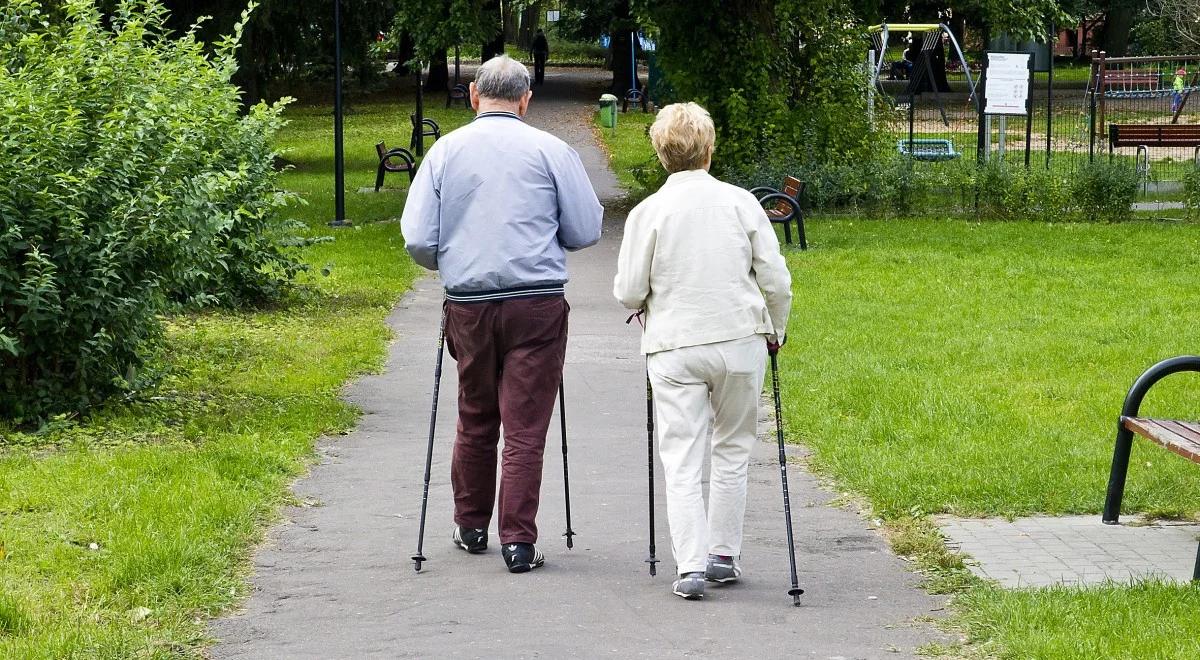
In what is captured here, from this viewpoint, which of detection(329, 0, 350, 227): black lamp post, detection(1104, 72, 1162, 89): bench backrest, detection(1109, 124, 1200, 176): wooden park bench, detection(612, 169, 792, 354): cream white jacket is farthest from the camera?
detection(1104, 72, 1162, 89): bench backrest

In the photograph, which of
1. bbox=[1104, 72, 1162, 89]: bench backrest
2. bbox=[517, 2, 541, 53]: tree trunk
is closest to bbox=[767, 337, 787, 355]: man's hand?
bbox=[1104, 72, 1162, 89]: bench backrest

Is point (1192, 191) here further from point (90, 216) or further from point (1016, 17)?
point (90, 216)

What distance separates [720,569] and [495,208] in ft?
5.05

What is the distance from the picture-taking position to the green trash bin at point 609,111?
38000 mm

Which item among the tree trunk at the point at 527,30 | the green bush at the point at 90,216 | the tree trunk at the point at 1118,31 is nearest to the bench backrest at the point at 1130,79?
the tree trunk at the point at 1118,31

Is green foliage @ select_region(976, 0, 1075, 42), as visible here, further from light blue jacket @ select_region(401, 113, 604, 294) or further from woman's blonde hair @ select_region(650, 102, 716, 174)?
woman's blonde hair @ select_region(650, 102, 716, 174)

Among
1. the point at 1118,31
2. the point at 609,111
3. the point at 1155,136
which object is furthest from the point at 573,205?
the point at 1118,31

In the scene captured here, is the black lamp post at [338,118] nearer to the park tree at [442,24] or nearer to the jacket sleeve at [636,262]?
the park tree at [442,24]

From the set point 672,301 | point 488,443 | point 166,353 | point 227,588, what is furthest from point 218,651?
point 166,353

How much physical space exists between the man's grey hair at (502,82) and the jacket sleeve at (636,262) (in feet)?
2.50

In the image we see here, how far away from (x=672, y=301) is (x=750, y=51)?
16328mm

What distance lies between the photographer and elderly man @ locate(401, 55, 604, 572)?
577cm

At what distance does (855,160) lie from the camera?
2197cm

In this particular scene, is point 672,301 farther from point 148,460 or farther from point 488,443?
point 148,460
